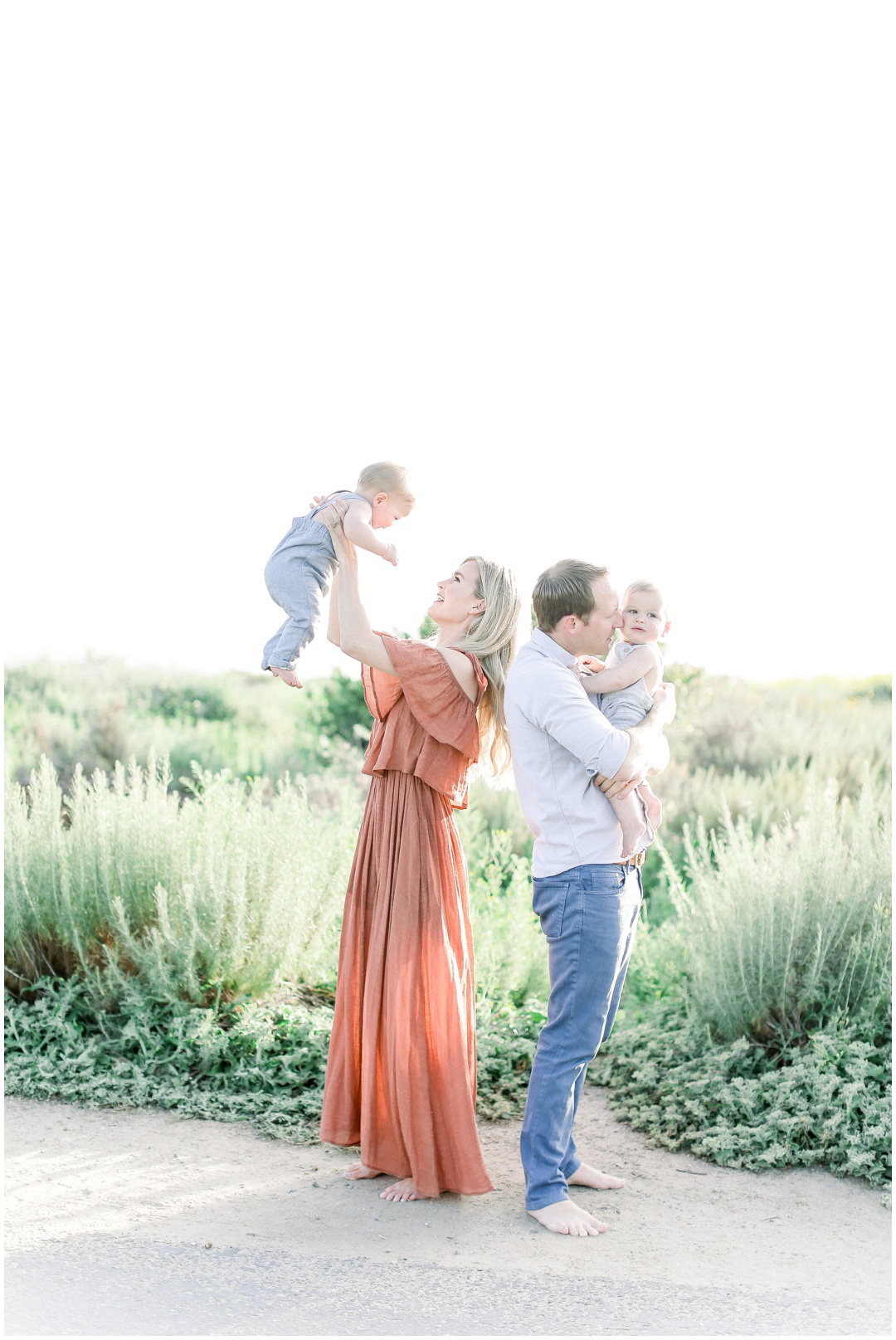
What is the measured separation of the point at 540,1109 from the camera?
336 cm

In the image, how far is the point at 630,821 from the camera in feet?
10.8

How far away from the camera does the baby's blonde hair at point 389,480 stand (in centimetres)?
346

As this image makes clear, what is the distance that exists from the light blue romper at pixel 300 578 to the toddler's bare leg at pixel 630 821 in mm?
1054

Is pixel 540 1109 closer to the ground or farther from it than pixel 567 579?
closer to the ground

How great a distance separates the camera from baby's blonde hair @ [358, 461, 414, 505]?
3465mm

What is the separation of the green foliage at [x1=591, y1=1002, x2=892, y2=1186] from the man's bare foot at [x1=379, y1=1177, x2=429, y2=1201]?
3.68ft

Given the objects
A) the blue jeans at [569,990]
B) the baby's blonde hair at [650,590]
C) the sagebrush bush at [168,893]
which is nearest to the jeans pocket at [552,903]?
the blue jeans at [569,990]

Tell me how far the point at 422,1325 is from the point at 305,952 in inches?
103

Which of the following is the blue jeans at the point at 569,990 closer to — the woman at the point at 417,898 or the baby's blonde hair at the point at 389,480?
the woman at the point at 417,898

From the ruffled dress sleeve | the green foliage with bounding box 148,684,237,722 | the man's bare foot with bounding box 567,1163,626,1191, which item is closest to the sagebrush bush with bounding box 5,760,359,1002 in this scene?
the ruffled dress sleeve

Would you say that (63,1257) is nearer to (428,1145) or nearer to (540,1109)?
(428,1145)

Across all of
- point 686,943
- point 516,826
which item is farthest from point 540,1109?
point 516,826

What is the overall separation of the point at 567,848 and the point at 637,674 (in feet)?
1.86

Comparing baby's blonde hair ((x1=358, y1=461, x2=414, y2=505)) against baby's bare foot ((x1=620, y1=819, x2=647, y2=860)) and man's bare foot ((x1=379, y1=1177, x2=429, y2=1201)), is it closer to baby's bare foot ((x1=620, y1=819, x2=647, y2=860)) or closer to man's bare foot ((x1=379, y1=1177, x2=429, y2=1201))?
baby's bare foot ((x1=620, y1=819, x2=647, y2=860))
